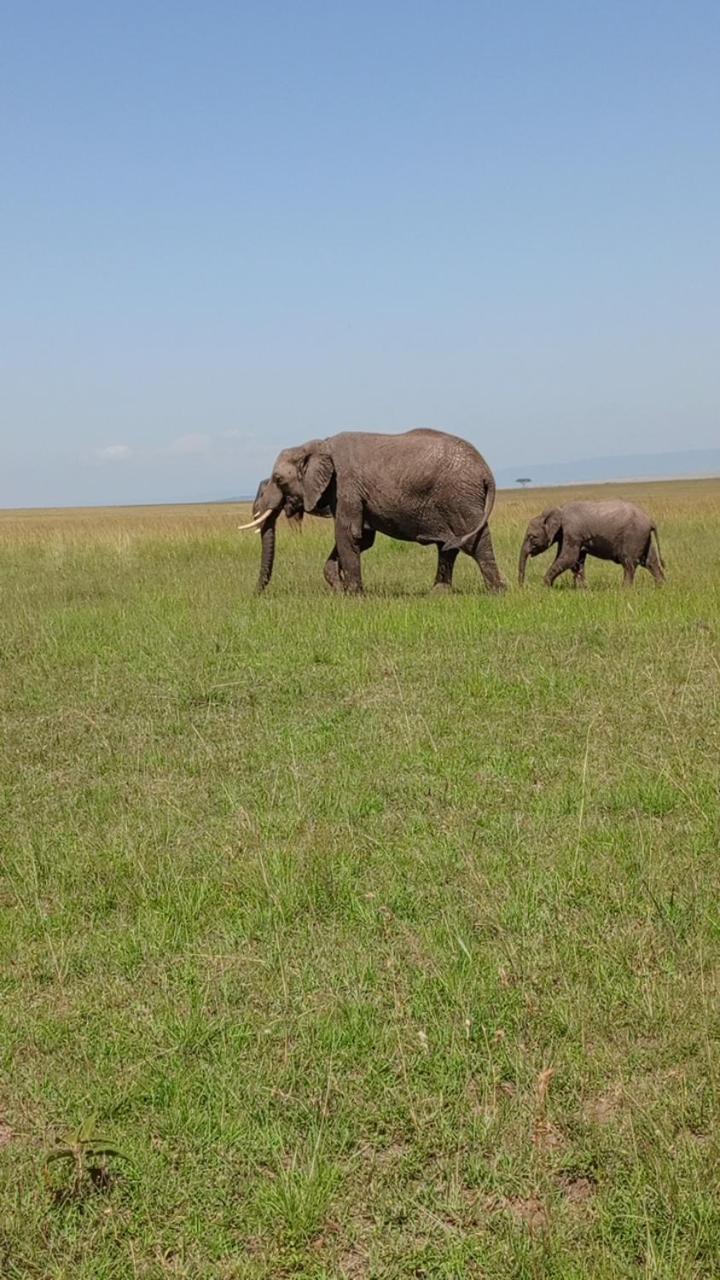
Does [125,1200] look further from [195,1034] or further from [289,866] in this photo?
[289,866]

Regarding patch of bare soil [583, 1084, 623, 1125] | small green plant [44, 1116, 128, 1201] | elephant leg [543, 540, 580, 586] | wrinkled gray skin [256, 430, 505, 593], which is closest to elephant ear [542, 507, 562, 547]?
elephant leg [543, 540, 580, 586]

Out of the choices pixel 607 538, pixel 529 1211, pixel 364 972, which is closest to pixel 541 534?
pixel 607 538

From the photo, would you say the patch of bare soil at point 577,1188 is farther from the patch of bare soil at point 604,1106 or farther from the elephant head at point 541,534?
the elephant head at point 541,534

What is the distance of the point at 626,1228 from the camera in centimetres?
264

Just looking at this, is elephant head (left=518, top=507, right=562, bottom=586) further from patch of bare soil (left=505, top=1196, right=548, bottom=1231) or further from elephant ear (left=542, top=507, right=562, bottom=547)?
patch of bare soil (left=505, top=1196, right=548, bottom=1231)

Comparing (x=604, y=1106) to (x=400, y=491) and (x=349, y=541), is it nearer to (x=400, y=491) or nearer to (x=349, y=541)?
(x=400, y=491)

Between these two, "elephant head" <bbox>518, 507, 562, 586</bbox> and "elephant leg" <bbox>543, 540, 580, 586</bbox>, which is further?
→ "elephant head" <bbox>518, 507, 562, 586</bbox>

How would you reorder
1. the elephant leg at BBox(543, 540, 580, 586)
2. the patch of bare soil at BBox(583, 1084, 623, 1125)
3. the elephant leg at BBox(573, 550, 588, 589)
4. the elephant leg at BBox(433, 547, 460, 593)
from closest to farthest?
the patch of bare soil at BBox(583, 1084, 623, 1125), the elephant leg at BBox(433, 547, 460, 593), the elephant leg at BBox(543, 540, 580, 586), the elephant leg at BBox(573, 550, 588, 589)

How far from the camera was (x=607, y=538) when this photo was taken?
1498 centimetres

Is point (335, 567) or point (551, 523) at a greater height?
point (551, 523)

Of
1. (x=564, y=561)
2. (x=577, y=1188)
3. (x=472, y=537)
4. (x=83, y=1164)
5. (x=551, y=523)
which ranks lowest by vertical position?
(x=577, y=1188)

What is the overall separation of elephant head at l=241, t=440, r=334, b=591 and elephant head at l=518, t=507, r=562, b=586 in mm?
3086

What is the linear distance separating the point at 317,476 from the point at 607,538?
4.22 meters

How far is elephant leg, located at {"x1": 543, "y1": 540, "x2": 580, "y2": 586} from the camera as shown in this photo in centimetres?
1505
